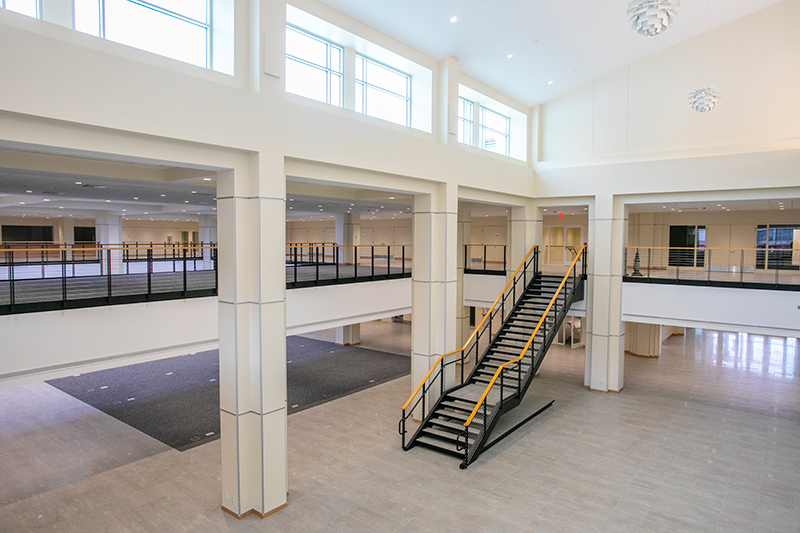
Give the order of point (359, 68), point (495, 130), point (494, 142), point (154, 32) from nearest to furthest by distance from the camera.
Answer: point (154, 32) → point (359, 68) → point (494, 142) → point (495, 130)

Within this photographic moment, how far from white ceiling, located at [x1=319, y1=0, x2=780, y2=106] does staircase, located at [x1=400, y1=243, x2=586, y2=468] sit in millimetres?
6309

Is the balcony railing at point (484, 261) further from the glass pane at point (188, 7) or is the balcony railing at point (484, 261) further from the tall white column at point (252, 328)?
the glass pane at point (188, 7)

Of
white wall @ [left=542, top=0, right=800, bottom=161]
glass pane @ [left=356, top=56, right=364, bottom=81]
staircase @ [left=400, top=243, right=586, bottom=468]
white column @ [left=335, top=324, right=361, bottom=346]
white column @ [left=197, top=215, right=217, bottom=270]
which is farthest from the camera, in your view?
white column @ [left=197, top=215, right=217, bottom=270]

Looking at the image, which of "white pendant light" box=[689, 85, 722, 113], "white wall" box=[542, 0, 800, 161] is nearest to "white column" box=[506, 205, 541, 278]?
"white wall" box=[542, 0, 800, 161]

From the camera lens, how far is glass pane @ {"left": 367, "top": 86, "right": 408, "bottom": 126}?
11.4 metres

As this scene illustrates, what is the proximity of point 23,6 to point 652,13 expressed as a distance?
8028mm

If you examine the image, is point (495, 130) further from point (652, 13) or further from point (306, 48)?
point (652, 13)

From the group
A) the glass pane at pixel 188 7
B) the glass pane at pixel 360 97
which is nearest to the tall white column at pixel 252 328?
the glass pane at pixel 188 7

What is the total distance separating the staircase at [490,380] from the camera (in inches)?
438

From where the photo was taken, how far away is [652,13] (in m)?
6.48

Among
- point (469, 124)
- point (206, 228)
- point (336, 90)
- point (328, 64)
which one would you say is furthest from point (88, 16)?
point (206, 228)

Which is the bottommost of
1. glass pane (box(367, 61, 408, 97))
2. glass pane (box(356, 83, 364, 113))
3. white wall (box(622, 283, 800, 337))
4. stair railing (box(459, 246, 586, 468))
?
stair railing (box(459, 246, 586, 468))

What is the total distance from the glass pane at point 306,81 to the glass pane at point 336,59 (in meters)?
0.32

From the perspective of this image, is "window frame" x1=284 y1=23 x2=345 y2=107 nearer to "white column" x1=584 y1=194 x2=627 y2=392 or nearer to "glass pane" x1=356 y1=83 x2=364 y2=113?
"glass pane" x1=356 y1=83 x2=364 y2=113
